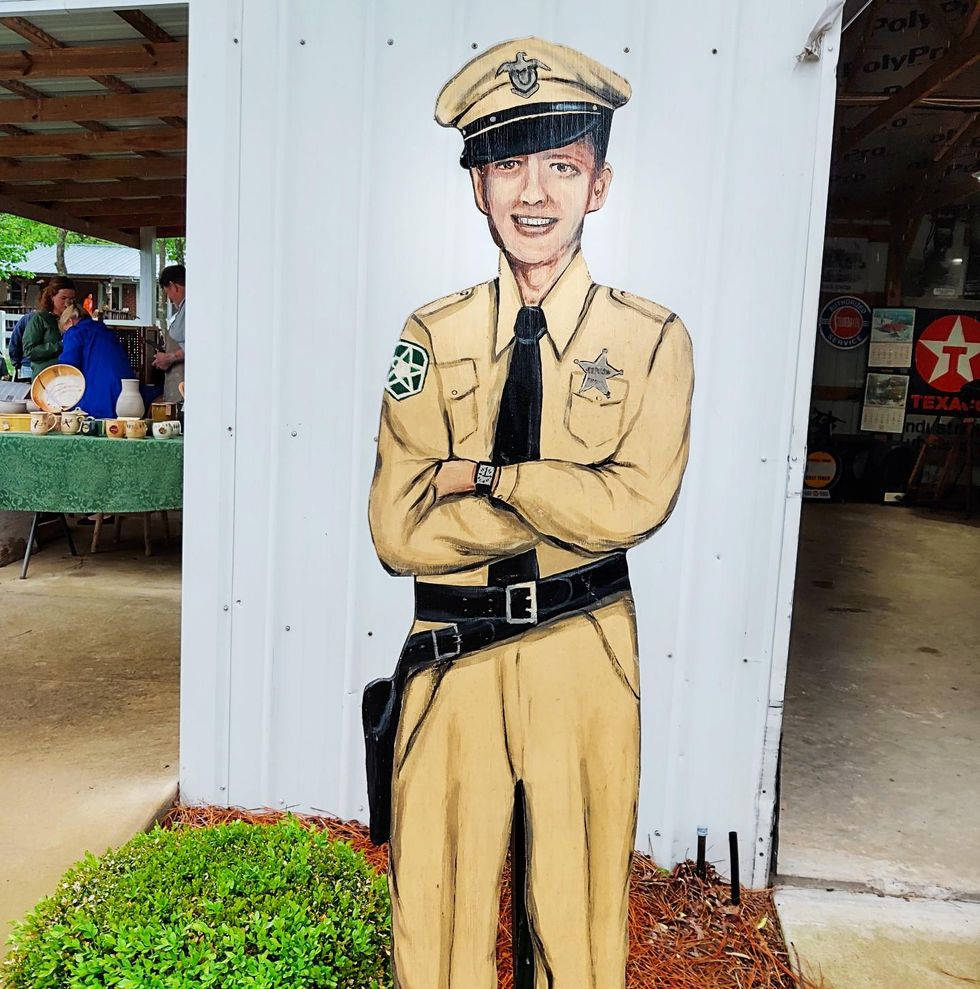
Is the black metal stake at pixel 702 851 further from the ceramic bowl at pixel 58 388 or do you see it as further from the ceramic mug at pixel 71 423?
the ceramic bowl at pixel 58 388

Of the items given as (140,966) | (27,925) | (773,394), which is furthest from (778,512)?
(27,925)

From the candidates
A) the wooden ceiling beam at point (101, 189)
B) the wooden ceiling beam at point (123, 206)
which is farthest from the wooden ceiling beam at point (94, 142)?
the wooden ceiling beam at point (123, 206)

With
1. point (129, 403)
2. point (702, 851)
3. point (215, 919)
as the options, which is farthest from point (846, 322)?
point (215, 919)

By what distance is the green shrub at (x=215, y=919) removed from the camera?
A: 1659 mm

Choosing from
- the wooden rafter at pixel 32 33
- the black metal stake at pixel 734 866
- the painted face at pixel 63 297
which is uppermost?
the wooden rafter at pixel 32 33

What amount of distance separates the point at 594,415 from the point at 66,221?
10.7m

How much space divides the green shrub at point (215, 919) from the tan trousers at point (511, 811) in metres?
0.14

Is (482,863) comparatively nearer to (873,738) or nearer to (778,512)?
(778,512)

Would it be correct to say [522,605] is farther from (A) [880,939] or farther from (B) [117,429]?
(B) [117,429]

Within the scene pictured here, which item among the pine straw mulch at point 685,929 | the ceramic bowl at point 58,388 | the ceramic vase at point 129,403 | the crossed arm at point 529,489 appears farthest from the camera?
the ceramic bowl at point 58,388

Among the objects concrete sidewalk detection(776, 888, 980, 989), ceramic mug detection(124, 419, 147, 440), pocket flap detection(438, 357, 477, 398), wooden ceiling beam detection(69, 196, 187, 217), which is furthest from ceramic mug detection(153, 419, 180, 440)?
wooden ceiling beam detection(69, 196, 187, 217)

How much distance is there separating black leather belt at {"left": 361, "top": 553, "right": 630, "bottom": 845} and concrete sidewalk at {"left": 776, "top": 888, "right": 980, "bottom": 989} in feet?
3.58

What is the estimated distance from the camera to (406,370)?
7.39 feet

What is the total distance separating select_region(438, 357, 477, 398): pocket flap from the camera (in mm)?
2100
